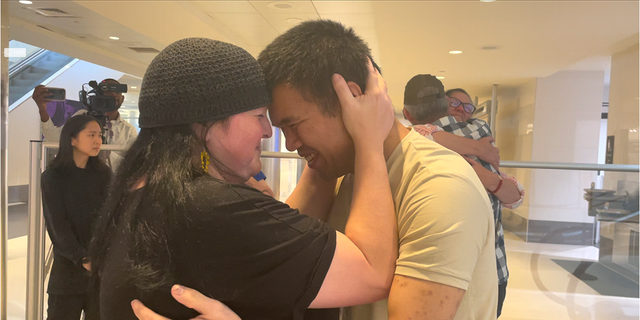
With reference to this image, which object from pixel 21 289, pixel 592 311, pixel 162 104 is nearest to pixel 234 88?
pixel 162 104

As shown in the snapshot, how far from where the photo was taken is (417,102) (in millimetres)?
2236

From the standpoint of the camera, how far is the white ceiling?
398 cm

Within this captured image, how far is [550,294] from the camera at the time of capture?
307 centimetres

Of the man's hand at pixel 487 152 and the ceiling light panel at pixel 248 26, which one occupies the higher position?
the ceiling light panel at pixel 248 26

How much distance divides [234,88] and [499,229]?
171cm

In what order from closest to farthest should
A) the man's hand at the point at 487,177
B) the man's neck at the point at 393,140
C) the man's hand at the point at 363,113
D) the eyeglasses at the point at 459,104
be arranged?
the man's hand at the point at 363,113
the man's neck at the point at 393,140
the man's hand at the point at 487,177
the eyeglasses at the point at 459,104

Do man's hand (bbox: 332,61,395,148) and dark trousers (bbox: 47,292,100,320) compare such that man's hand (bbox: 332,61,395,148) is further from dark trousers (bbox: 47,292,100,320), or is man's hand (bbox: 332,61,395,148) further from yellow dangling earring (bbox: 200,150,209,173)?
dark trousers (bbox: 47,292,100,320)

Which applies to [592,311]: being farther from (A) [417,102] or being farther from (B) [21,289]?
(B) [21,289]

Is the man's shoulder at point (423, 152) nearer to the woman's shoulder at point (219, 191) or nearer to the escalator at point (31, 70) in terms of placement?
the woman's shoulder at point (219, 191)

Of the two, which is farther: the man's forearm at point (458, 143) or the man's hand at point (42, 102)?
the man's hand at point (42, 102)

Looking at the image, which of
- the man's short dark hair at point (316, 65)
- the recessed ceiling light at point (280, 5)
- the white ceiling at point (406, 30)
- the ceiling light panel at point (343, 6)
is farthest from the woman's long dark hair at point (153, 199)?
the recessed ceiling light at point (280, 5)

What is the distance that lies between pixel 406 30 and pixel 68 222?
3.51 m

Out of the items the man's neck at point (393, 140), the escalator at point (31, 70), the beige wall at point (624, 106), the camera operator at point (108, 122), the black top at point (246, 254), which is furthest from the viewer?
the beige wall at point (624, 106)

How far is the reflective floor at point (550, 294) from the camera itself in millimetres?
2953
